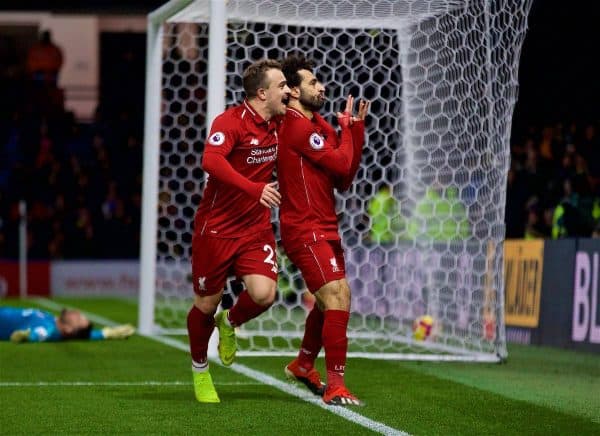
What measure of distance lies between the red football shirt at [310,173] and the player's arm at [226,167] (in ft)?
1.26

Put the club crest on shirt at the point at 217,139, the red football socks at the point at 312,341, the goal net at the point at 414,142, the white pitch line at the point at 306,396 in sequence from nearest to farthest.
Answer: the white pitch line at the point at 306,396 → the club crest on shirt at the point at 217,139 → the red football socks at the point at 312,341 → the goal net at the point at 414,142

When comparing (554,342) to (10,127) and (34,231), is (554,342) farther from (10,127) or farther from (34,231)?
(10,127)

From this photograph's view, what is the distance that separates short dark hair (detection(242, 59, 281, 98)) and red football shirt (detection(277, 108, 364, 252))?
0.24m

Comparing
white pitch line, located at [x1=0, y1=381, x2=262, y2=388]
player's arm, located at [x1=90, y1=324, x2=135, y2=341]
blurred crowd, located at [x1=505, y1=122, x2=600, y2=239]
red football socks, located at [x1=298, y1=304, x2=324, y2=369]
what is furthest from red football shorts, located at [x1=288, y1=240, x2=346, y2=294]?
blurred crowd, located at [x1=505, y1=122, x2=600, y2=239]

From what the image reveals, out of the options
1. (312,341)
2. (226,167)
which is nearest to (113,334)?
(312,341)

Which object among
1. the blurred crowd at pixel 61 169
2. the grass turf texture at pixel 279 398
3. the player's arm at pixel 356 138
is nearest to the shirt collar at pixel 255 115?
the player's arm at pixel 356 138

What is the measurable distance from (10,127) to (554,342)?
52.2ft

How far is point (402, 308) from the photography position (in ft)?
37.8

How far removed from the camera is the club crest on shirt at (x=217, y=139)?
6.33 m

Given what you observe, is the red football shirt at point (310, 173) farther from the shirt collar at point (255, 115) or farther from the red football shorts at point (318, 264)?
the shirt collar at point (255, 115)

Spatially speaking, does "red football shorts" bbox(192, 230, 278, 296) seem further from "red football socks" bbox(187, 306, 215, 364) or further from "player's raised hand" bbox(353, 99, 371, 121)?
"player's raised hand" bbox(353, 99, 371, 121)

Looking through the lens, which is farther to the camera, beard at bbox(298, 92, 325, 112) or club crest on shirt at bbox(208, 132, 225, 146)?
beard at bbox(298, 92, 325, 112)

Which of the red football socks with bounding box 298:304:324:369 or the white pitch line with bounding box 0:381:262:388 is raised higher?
the red football socks with bounding box 298:304:324:369

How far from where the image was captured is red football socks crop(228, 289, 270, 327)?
6.62 meters
